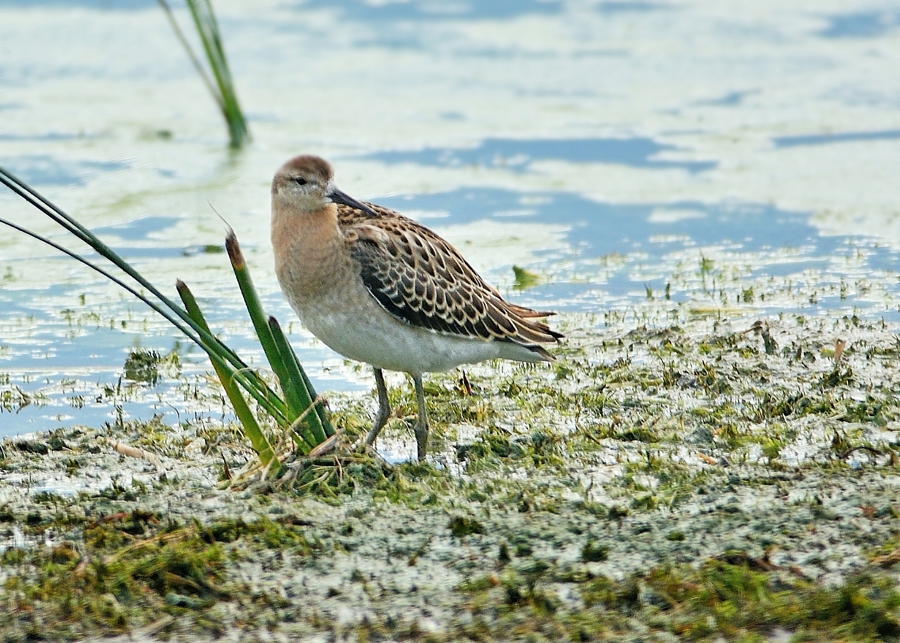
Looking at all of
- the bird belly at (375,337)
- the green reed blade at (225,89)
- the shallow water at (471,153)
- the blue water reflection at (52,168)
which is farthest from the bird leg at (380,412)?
the blue water reflection at (52,168)

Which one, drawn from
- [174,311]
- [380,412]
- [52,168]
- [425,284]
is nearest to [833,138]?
[52,168]

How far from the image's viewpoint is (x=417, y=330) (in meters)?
6.86

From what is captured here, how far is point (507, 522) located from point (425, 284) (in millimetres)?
1747

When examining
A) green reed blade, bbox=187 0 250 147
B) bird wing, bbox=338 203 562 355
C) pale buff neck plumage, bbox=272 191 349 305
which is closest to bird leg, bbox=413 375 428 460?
bird wing, bbox=338 203 562 355

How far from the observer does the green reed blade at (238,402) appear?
230 inches

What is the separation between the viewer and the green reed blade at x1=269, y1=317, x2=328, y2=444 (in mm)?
5957

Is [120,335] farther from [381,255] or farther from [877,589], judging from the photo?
[877,589]

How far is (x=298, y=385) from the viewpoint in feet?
19.9

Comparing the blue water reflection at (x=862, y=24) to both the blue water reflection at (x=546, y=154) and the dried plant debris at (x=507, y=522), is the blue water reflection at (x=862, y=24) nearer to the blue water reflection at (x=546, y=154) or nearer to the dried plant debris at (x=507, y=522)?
the blue water reflection at (x=546, y=154)

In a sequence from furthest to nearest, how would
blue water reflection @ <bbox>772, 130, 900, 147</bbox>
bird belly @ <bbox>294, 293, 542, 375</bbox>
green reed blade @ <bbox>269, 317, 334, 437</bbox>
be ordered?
blue water reflection @ <bbox>772, 130, 900, 147</bbox> → bird belly @ <bbox>294, 293, 542, 375</bbox> → green reed blade @ <bbox>269, 317, 334, 437</bbox>

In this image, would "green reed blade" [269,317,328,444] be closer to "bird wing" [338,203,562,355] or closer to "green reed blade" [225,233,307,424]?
"green reed blade" [225,233,307,424]

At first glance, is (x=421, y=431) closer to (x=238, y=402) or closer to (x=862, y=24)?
(x=238, y=402)

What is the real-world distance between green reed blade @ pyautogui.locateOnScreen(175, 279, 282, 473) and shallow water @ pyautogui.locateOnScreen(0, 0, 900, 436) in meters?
1.78

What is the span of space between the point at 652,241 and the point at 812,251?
4.93 feet
